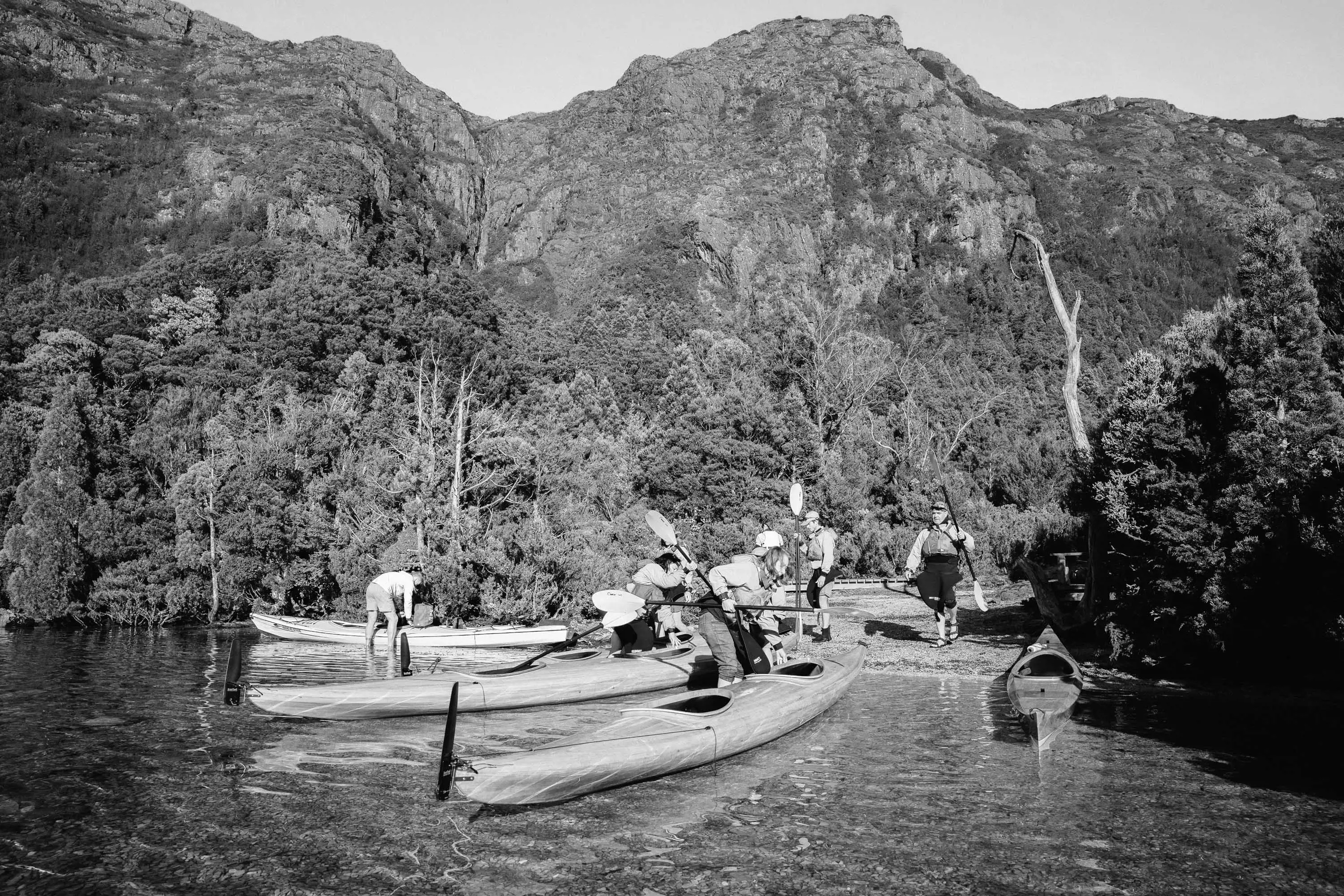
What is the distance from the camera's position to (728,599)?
11133 millimetres

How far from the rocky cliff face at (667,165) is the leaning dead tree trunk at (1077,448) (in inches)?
3055

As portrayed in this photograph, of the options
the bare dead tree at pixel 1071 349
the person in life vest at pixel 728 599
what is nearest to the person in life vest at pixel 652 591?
the person in life vest at pixel 728 599

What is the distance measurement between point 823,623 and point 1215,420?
273 inches

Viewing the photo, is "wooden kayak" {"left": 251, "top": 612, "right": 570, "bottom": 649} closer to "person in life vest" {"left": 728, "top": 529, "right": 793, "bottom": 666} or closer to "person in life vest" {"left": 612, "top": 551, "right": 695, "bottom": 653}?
"person in life vest" {"left": 728, "top": 529, "right": 793, "bottom": 666}

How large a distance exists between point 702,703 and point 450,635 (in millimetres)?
9058

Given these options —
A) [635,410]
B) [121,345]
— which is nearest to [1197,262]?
[635,410]

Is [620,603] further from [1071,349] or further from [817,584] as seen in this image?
[1071,349]

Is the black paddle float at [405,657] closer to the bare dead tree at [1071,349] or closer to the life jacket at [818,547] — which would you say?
the life jacket at [818,547]

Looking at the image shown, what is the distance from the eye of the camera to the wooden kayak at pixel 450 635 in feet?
54.4

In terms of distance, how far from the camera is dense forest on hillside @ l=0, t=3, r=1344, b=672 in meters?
11.3

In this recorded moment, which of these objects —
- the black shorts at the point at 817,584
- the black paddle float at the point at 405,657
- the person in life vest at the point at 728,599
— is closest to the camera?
the person in life vest at the point at 728,599

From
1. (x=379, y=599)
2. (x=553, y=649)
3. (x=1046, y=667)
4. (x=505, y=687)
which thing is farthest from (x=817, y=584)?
(x=379, y=599)

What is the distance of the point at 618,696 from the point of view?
38.2 feet

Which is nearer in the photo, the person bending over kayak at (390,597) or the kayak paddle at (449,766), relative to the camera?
the kayak paddle at (449,766)
